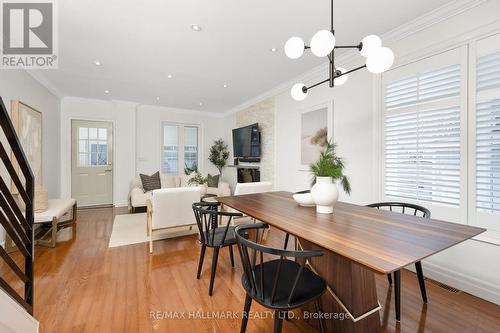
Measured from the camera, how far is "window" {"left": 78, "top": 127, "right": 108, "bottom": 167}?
224 inches

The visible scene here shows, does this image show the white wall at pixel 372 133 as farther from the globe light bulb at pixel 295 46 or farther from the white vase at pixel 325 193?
the globe light bulb at pixel 295 46

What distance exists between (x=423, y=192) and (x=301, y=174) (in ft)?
6.19

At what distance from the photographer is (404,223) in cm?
148

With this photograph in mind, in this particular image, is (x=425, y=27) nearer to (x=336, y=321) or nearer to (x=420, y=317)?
(x=420, y=317)

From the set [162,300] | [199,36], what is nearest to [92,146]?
[199,36]

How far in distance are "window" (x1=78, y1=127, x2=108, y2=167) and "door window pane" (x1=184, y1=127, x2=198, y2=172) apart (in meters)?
2.05

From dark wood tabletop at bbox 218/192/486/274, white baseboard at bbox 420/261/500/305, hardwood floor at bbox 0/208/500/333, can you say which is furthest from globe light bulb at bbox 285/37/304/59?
white baseboard at bbox 420/261/500/305

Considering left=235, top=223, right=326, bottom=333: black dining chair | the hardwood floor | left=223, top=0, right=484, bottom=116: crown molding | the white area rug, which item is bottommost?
the hardwood floor

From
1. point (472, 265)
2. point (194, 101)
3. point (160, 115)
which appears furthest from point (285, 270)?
point (160, 115)

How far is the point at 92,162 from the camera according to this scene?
229 inches

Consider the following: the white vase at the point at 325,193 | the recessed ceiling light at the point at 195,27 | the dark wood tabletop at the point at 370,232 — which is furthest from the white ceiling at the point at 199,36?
the dark wood tabletop at the point at 370,232

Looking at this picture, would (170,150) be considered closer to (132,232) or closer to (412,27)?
(132,232)

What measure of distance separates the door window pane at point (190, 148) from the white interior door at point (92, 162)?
194 cm

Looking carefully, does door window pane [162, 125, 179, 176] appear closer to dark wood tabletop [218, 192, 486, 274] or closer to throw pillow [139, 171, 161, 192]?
throw pillow [139, 171, 161, 192]
